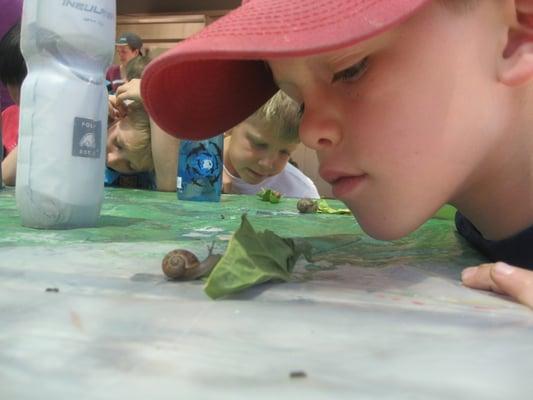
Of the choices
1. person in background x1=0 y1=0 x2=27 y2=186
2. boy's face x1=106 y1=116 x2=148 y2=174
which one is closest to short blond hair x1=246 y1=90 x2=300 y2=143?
boy's face x1=106 y1=116 x2=148 y2=174

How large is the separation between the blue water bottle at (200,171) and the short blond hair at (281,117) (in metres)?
0.27

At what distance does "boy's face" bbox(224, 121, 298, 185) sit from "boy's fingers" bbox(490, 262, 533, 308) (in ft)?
4.22

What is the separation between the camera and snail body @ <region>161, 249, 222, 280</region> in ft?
1.54

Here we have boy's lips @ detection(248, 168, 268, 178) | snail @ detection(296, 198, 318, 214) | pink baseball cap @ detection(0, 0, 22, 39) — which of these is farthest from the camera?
pink baseball cap @ detection(0, 0, 22, 39)

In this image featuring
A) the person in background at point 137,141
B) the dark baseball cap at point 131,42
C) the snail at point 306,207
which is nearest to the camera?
the snail at point 306,207

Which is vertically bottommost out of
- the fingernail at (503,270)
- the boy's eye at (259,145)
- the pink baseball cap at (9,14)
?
the fingernail at (503,270)

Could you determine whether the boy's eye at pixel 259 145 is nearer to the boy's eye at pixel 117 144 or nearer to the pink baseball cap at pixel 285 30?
the boy's eye at pixel 117 144

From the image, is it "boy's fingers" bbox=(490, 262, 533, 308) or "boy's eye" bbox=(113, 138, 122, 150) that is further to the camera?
"boy's eye" bbox=(113, 138, 122, 150)

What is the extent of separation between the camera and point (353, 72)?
51 cm

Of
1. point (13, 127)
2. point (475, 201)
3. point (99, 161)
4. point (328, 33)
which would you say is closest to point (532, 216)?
point (475, 201)

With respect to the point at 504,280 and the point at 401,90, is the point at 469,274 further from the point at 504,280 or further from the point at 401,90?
the point at 401,90

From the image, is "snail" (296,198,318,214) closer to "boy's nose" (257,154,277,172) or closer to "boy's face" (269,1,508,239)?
"boy's face" (269,1,508,239)

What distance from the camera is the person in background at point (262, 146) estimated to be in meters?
1.65

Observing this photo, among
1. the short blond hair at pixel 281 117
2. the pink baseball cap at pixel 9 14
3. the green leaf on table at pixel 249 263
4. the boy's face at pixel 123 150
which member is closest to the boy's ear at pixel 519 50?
the green leaf on table at pixel 249 263
